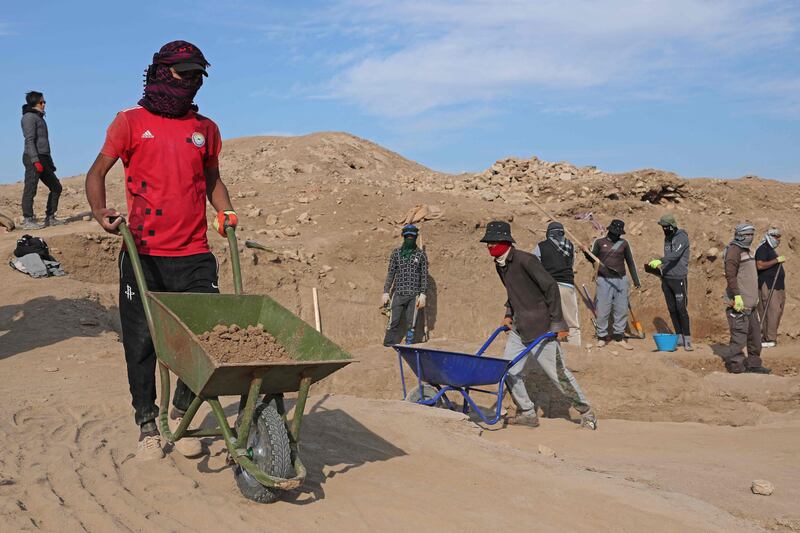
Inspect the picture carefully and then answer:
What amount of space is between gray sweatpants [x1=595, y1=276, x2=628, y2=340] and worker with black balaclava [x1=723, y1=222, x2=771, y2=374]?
176 cm

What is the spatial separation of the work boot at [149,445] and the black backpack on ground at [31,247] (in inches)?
266

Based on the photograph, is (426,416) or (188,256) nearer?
(188,256)

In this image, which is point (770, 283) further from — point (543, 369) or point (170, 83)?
point (170, 83)

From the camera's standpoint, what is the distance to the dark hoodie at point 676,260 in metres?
11.2

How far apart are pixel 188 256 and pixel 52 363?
3547 millimetres

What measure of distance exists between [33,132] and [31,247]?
6.97 ft

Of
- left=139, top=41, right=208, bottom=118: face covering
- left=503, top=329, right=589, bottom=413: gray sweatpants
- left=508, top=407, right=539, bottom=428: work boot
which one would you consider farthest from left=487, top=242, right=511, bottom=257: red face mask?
left=139, top=41, right=208, bottom=118: face covering

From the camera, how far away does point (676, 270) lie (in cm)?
1119

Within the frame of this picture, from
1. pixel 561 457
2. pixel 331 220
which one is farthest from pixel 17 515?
pixel 331 220

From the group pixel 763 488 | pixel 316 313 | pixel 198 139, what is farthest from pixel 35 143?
pixel 763 488

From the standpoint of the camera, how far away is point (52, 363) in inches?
279

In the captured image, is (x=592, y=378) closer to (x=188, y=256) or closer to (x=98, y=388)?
(x=98, y=388)

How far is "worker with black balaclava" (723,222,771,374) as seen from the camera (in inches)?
383

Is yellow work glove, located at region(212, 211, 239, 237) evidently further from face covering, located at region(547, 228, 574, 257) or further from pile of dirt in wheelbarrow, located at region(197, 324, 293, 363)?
face covering, located at region(547, 228, 574, 257)
